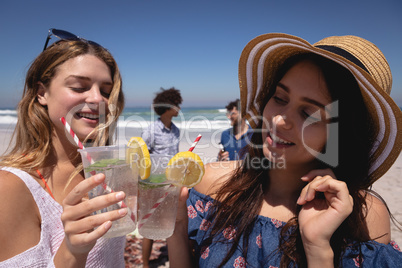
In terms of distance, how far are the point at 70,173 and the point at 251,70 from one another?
161 centimetres

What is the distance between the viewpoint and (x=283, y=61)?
199 centimetres

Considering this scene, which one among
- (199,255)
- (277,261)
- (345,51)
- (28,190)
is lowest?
(199,255)

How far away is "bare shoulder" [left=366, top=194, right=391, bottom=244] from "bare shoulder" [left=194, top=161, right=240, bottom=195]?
3.22 feet

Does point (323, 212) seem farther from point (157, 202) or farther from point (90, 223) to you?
point (90, 223)

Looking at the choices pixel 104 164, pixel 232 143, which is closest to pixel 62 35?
pixel 104 164

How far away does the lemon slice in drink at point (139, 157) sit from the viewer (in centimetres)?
131

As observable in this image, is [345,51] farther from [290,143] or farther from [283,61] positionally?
[290,143]

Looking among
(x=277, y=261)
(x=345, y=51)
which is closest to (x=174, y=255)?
(x=277, y=261)

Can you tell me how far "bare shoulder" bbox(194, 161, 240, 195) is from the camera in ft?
6.65

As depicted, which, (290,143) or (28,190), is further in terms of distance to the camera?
(290,143)

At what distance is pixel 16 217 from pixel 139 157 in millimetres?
783

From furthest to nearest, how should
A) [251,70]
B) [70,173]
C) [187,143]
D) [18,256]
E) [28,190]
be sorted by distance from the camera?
[187,143]
[251,70]
[70,173]
[28,190]
[18,256]

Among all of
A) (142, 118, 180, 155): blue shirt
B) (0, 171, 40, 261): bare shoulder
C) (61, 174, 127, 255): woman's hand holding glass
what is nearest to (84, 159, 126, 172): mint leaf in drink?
(61, 174, 127, 255): woman's hand holding glass

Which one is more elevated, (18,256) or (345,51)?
(345,51)
